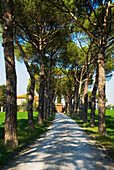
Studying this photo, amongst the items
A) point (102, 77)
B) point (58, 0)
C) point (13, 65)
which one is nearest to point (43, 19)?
point (58, 0)

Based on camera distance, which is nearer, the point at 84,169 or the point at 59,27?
the point at 84,169

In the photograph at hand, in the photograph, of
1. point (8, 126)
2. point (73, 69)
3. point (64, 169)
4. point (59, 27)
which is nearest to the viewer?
point (64, 169)

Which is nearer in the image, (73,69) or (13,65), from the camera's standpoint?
(13,65)

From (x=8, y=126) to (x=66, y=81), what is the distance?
35167 millimetres

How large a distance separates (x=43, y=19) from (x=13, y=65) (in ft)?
35.3

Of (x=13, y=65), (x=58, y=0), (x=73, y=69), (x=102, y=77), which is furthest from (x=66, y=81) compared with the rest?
(x=13, y=65)

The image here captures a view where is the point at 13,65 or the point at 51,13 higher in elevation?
the point at 51,13

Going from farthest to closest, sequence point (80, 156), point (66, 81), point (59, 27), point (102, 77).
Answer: point (66, 81), point (59, 27), point (102, 77), point (80, 156)

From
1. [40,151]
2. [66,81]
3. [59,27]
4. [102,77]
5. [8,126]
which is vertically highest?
[59,27]

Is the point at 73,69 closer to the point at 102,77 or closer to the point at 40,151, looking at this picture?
the point at 102,77

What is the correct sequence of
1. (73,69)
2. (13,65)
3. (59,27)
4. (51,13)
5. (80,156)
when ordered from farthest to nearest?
(73,69)
(59,27)
(51,13)
(13,65)
(80,156)

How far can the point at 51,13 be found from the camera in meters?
15.9

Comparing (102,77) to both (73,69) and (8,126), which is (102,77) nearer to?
(8,126)

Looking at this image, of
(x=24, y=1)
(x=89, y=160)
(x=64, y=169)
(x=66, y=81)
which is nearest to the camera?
(x=64, y=169)
